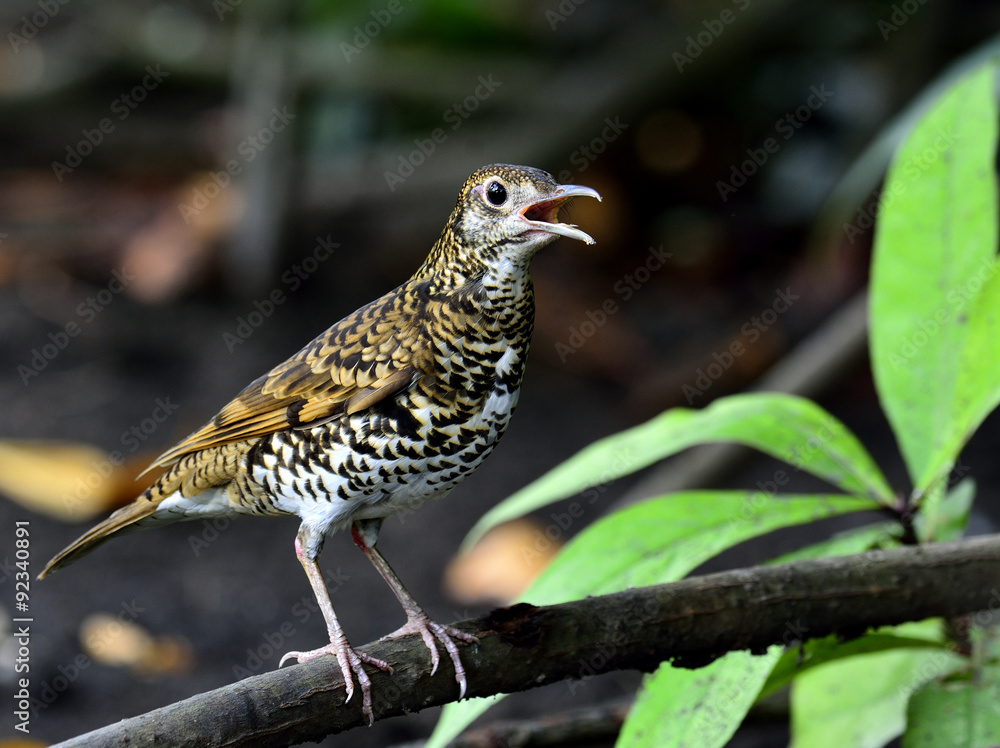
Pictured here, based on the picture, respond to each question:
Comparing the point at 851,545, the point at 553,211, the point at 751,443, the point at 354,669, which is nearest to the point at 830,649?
the point at 851,545

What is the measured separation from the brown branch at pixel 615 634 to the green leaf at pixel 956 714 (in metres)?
0.23

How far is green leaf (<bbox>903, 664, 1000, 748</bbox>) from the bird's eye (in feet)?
5.10

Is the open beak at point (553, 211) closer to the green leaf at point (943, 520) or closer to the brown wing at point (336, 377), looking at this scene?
the brown wing at point (336, 377)

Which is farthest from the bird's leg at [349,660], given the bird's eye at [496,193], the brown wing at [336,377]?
the bird's eye at [496,193]

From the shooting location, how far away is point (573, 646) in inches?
79.6

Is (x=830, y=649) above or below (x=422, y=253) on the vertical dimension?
below

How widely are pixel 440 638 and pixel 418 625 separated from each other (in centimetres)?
8

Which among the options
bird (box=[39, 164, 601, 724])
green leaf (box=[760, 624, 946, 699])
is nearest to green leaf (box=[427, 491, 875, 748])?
green leaf (box=[760, 624, 946, 699])

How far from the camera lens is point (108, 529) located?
2.11 m

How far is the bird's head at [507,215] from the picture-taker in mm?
1689

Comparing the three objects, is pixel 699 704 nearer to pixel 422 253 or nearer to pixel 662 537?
pixel 662 537

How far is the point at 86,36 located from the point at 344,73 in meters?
3.13

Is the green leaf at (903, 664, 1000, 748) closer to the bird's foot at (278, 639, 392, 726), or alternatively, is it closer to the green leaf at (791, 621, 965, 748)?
the green leaf at (791, 621, 965, 748)

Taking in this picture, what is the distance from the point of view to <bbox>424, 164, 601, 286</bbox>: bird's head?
1.69 metres
